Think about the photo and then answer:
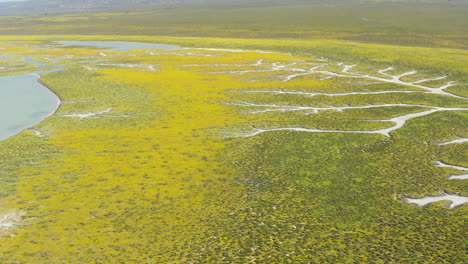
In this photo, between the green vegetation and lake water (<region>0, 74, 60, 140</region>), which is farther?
lake water (<region>0, 74, 60, 140</region>)

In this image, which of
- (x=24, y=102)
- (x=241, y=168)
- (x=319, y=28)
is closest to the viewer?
(x=241, y=168)

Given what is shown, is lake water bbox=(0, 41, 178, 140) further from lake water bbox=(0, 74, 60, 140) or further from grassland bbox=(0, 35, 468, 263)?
grassland bbox=(0, 35, 468, 263)

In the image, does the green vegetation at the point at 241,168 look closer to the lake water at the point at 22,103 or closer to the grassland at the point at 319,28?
the lake water at the point at 22,103

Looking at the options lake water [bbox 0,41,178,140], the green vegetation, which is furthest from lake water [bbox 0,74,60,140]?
the green vegetation

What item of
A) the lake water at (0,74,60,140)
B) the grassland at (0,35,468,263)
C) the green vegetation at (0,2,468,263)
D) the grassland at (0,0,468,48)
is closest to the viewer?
the grassland at (0,35,468,263)

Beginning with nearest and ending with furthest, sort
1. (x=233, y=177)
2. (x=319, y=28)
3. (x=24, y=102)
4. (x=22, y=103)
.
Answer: (x=233, y=177) < (x=22, y=103) < (x=24, y=102) < (x=319, y=28)

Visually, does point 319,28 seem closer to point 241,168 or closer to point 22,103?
point 22,103

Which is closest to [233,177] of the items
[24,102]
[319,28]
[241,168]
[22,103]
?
[241,168]
